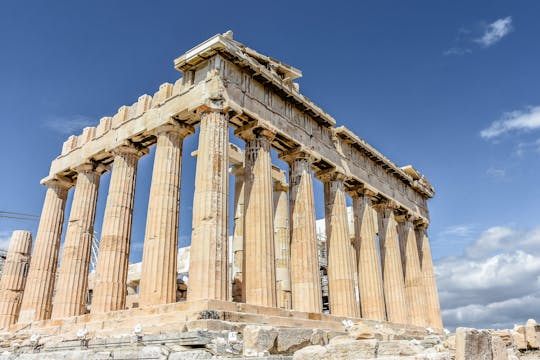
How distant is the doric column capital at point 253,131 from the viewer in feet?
66.7

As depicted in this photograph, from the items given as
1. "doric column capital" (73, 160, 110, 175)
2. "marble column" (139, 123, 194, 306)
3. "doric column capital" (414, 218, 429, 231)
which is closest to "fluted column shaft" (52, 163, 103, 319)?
"doric column capital" (73, 160, 110, 175)

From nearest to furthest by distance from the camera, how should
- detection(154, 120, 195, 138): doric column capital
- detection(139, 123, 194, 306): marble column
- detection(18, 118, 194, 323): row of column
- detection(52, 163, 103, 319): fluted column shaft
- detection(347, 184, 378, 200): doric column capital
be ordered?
detection(139, 123, 194, 306): marble column
detection(18, 118, 194, 323): row of column
detection(154, 120, 195, 138): doric column capital
detection(52, 163, 103, 319): fluted column shaft
detection(347, 184, 378, 200): doric column capital

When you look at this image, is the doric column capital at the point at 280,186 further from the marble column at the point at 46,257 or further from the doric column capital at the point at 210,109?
the marble column at the point at 46,257

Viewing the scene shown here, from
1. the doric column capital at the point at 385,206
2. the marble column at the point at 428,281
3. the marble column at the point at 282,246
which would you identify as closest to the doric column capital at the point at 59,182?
the marble column at the point at 282,246

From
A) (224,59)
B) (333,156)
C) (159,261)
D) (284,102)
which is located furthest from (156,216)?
(333,156)

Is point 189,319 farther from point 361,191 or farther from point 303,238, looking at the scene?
point 361,191

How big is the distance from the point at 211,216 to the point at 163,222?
2.90 m

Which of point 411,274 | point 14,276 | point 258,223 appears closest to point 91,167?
point 14,276

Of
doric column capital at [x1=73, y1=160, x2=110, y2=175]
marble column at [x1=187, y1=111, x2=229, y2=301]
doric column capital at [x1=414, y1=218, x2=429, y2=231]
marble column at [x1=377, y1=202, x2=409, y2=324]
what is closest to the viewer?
marble column at [x1=187, y1=111, x2=229, y2=301]

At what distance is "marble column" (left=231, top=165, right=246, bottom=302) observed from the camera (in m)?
23.5

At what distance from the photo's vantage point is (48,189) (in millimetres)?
26562

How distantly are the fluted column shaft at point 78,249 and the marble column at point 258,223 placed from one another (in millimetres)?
8714

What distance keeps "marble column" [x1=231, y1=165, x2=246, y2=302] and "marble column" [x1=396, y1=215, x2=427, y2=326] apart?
41.4ft

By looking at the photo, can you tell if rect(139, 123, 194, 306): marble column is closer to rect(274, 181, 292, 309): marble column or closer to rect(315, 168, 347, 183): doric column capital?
rect(274, 181, 292, 309): marble column
